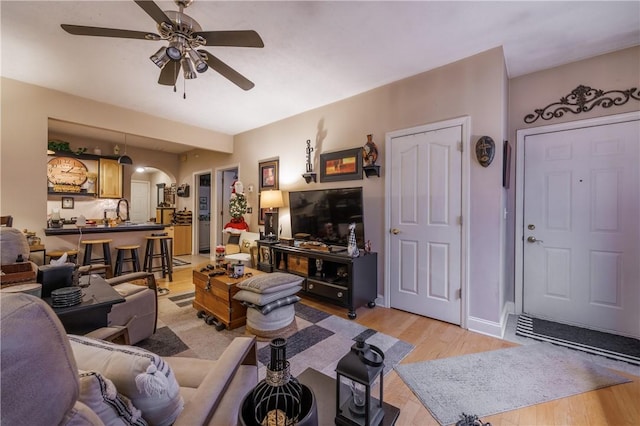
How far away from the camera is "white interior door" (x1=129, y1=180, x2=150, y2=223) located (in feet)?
27.2

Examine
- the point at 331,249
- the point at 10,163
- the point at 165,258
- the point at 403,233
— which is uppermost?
the point at 10,163

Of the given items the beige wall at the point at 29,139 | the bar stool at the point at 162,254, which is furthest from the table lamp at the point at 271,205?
the beige wall at the point at 29,139

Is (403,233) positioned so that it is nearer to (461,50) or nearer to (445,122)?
(445,122)

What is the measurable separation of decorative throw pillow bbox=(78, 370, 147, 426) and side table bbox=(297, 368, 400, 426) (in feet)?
2.00

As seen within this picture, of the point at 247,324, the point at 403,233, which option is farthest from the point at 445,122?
the point at 247,324

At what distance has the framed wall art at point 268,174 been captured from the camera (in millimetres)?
4707

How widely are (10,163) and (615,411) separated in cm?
613

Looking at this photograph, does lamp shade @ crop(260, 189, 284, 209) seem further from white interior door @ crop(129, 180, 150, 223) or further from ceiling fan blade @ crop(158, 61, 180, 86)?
white interior door @ crop(129, 180, 150, 223)

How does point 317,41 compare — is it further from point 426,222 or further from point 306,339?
point 306,339

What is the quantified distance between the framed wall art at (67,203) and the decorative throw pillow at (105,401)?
704cm

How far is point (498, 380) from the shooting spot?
190 cm

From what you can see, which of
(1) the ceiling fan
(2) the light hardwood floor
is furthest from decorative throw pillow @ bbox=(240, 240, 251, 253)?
(1) the ceiling fan

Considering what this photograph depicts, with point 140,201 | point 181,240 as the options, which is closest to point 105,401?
point 181,240

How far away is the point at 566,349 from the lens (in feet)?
7.67
